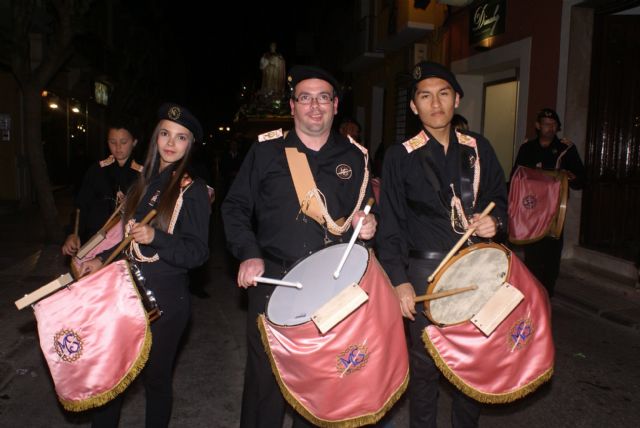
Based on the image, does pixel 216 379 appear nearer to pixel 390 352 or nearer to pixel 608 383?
pixel 390 352

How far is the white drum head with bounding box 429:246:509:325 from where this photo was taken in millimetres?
2529

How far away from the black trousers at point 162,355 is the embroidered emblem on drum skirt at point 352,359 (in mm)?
1104

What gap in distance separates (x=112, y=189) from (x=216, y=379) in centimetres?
168

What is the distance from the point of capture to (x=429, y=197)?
9.53 feet

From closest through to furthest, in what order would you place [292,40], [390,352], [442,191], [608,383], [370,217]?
[390,352] < [370,217] < [442,191] < [608,383] < [292,40]

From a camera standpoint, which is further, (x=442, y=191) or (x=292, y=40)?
(x=292, y=40)

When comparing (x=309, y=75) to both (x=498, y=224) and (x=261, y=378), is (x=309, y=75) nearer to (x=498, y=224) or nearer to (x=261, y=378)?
(x=498, y=224)

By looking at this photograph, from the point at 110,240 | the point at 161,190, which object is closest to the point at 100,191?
the point at 110,240

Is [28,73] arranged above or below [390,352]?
above

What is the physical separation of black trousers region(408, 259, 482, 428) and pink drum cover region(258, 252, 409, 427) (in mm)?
635

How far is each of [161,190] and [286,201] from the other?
2.15 ft

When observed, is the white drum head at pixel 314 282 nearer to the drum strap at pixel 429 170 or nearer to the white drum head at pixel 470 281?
the white drum head at pixel 470 281

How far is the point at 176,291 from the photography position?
2979 millimetres

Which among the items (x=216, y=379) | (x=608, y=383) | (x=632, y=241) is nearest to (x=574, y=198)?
(x=632, y=241)
